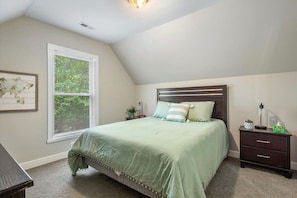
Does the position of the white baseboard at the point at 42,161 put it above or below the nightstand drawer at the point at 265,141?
below

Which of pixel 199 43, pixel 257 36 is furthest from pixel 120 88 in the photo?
pixel 257 36

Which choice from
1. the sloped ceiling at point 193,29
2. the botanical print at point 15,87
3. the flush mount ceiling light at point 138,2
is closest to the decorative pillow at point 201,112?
the sloped ceiling at point 193,29

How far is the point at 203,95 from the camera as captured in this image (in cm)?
345

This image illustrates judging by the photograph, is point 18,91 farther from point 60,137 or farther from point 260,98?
point 260,98

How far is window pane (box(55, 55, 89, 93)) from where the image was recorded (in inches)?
121

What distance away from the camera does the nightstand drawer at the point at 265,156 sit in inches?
91.2

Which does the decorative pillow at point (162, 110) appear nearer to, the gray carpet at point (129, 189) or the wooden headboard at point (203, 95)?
the wooden headboard at point (203, 95)

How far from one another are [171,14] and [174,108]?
170 centimetres

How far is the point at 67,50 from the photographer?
10.2 ft

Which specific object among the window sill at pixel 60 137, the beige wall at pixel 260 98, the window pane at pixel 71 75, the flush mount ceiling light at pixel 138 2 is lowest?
the window sill at pixel 60 137

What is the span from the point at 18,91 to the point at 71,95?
0.90m

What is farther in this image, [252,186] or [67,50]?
[67,50]

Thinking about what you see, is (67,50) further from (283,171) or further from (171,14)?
(283,171)

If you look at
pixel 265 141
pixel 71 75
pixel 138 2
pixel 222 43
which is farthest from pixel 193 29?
pixel 71 75
